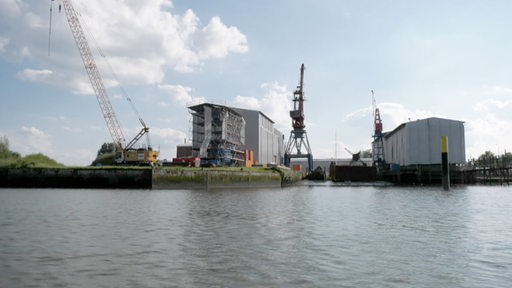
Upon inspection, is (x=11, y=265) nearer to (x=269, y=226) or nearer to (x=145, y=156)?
(x=269, y=226)

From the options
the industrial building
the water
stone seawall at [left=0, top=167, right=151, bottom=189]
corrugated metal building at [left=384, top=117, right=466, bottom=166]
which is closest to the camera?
the water

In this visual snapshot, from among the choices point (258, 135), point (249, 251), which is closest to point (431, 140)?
point (258, 135)

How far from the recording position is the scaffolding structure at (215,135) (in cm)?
9619

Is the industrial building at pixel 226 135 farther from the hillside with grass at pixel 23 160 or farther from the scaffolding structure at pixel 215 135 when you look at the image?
the hillside with grass at pixel 23 160

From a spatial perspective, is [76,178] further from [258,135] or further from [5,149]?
[258,135]

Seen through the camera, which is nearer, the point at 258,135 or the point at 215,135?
the point at 215,135

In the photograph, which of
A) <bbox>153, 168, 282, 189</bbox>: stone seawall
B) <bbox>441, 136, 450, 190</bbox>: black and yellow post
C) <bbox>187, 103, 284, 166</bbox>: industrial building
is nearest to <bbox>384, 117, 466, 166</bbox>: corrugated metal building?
<bbox>441, 136, 450, 190</bbox>: black and yellow post

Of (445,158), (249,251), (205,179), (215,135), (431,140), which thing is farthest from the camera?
(215,135)

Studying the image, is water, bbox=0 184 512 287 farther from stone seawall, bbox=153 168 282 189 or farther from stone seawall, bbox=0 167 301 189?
stone seawall, bbox=153 168 282 189

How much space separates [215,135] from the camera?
99062 millimetres

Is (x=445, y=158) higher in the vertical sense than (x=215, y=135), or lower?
lower

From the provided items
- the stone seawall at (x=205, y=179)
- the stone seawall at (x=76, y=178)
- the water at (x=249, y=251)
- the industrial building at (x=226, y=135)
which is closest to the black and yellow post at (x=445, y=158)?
the stone seawall at (x=205, y=179)

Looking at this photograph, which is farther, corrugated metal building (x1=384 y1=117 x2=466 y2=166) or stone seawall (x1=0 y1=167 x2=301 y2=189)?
corrugated metal building (x1=384 y1=117 x2=466 y2=166)

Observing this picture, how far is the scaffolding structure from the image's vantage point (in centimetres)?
9619
